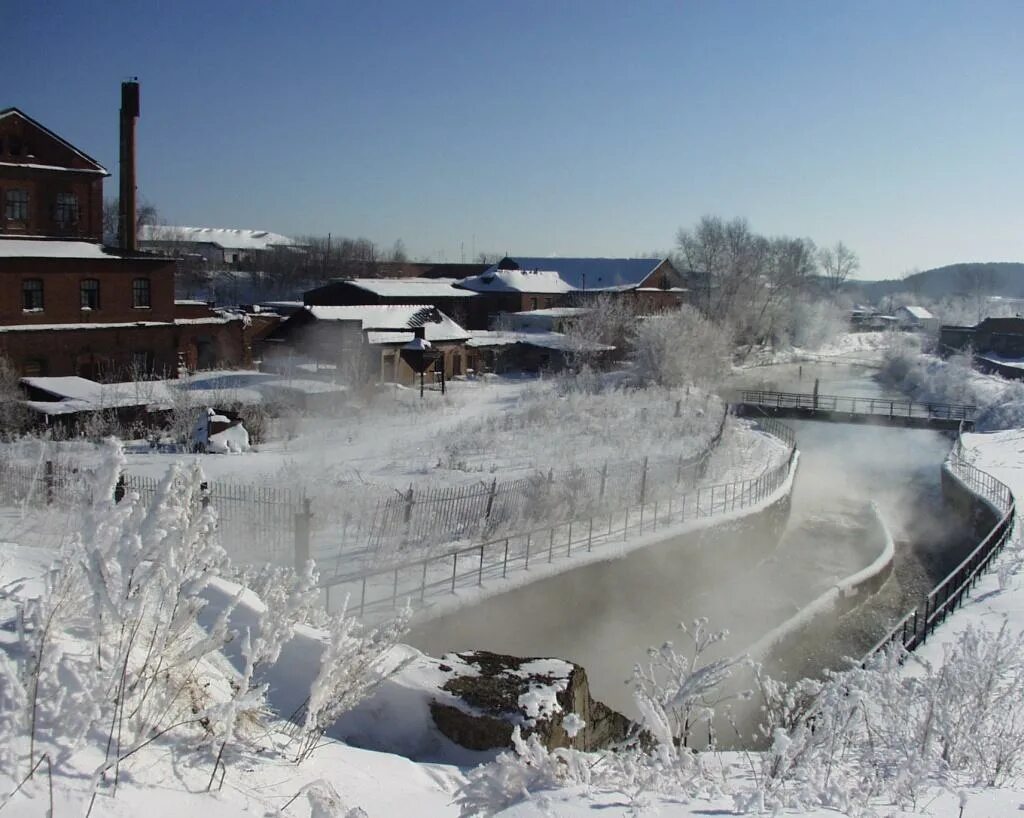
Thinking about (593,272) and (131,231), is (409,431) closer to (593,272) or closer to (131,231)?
(131,231)

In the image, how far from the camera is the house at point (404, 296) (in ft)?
157

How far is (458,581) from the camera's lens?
43.7 feet

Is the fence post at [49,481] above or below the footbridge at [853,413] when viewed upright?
above

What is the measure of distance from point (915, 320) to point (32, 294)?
317ft

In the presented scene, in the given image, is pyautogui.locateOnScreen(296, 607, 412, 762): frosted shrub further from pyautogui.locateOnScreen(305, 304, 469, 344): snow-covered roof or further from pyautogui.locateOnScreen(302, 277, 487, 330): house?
pyautogui.locateOnScreen(302, 277, 487, 330): house

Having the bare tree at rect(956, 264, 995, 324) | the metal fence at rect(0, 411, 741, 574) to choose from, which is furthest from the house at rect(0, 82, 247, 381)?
the bare tree at rect(956, 264, 995, 324)

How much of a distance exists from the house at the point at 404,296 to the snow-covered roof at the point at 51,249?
49.7 feet

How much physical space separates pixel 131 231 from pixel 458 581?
23864mm

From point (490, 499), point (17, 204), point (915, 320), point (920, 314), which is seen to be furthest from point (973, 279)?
point (490, 499)

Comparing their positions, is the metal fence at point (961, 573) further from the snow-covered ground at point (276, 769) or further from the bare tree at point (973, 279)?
the bare tree at point (973, 279)

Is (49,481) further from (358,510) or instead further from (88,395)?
(88,395)

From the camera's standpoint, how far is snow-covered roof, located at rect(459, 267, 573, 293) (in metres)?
57.5

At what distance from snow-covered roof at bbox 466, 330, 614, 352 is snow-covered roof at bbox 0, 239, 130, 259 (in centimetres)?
1646

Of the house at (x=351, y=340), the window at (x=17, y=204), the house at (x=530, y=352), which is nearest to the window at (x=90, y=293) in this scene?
the window at (x=17, y=204)
